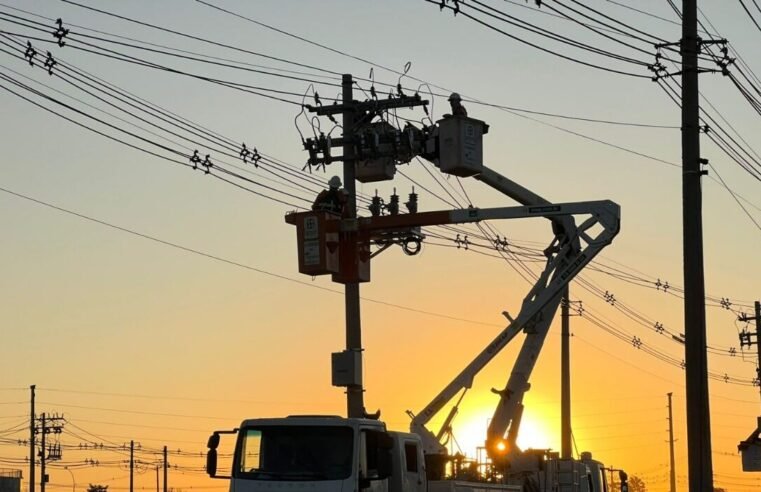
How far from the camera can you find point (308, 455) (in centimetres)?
2556

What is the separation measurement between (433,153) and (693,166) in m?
7.94

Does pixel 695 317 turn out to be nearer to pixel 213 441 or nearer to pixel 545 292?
pixel 545 292

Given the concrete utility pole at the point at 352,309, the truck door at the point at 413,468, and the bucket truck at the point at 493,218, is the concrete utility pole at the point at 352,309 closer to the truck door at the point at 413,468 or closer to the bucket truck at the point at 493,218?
the bucket truck at the point at 493,218

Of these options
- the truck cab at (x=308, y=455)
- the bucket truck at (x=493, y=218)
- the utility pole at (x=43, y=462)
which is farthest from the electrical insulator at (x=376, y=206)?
the utility pole at (x=43, y=462)

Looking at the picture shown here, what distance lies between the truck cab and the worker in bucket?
11553mm

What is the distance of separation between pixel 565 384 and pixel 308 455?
37150mm

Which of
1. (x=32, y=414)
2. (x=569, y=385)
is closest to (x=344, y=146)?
(x=569, y=385)

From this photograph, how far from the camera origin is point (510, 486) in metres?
33.8

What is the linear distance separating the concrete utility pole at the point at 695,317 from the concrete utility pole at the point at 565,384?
2649cm

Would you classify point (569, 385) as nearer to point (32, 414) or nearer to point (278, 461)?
point (278, 461)

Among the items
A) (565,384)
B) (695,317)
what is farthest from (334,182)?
(565,384)

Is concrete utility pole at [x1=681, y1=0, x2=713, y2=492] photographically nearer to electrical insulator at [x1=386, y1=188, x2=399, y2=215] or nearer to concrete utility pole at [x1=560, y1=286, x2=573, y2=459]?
electrical insulator at [x1=386, y1=188, x2=399, y2=215]

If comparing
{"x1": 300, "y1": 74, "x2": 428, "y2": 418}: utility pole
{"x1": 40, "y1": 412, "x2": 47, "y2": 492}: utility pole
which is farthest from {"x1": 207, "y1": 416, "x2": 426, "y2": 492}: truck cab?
{"x1": 40, "y1": 412, "x2": 47, "y2": 492}: utility pole

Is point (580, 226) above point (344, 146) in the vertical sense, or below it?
below
